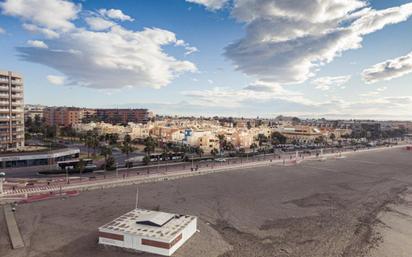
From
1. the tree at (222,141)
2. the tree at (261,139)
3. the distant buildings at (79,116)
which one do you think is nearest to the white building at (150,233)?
the tree at (222,141)

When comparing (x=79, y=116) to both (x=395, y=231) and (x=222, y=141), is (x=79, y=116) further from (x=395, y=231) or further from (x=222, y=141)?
(x=395, y=231)

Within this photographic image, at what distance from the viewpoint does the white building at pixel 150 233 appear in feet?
86.2

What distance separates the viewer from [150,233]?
27250 millimetres

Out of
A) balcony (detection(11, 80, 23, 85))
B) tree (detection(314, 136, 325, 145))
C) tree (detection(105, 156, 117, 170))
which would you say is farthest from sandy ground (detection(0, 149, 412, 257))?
tree (detection(314, 136, 325, 145))

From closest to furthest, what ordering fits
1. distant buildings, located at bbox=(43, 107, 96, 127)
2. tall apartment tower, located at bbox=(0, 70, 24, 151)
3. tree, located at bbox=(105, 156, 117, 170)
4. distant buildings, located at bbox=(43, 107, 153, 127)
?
tree, located at bbox=(105, 156, 117, 170) → tall apartment tower, located at bbox=(0, 70, 24, 151) → distant buildings, located at bbox=(43, 107, 96, 127) → distant buildings, located at bbox=(43, 107, 153, 127)

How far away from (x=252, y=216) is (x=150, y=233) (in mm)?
13561

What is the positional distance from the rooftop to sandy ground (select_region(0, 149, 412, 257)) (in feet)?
5.39

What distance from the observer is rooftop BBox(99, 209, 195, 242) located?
27.2 metres

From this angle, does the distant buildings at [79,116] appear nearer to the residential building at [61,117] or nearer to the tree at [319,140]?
the residential building at [61,117]

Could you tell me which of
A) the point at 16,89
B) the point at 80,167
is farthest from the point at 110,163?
the point at 16,89

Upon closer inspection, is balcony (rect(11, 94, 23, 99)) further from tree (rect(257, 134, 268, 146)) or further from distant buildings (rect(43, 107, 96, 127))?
distant buildings (rect(43, 107, 96, 127))

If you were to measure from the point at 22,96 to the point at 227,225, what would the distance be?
6108cm

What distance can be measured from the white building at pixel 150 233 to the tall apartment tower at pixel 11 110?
51.3 meters

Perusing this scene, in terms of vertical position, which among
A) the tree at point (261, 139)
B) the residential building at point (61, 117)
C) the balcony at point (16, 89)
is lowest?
the tree at point (261, 139)
